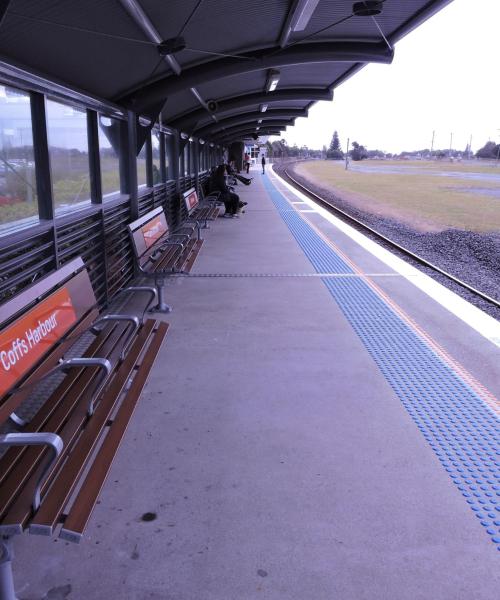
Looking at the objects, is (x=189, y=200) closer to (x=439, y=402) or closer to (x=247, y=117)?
(x=247, y=117)

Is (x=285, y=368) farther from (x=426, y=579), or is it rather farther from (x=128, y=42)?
(x=128, y=42)

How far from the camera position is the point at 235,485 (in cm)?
289

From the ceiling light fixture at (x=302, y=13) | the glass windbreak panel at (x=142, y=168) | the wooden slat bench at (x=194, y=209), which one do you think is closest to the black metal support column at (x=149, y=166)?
the glass windbreak panel at (x=142, y=168)

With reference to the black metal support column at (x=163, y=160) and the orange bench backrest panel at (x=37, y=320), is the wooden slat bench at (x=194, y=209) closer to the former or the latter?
the black metal support column at (x=163, y=160)

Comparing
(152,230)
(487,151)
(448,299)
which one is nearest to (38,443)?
(152,230)

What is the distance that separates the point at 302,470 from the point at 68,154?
3.75 m

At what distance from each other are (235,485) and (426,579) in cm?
102

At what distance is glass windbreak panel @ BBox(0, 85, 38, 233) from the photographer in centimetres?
396

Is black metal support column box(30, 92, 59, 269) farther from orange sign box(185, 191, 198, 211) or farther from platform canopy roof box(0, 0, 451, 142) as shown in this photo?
orange sign box(185, 191, 198, 211)

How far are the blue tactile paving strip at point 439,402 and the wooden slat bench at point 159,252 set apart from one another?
189 centimetres

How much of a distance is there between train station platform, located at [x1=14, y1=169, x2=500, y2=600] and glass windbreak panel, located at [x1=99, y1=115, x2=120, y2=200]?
6.32ft

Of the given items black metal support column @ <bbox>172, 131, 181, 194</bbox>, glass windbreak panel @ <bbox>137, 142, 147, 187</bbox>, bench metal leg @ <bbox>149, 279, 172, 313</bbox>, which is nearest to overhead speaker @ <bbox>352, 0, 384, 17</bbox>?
bench metal leg @ <bbox>149, 279, 172, 313</bbox>

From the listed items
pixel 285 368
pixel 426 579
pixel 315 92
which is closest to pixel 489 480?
pixel 426 579

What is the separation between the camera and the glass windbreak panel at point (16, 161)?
3.96 meters
